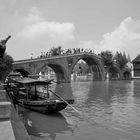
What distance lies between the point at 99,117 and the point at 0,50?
714 centimetres

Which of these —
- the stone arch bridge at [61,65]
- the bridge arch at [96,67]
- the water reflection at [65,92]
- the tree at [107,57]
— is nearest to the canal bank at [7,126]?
the water reflection at [65,92]

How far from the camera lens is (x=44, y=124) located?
9.47m

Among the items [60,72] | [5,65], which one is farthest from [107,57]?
[5,65]

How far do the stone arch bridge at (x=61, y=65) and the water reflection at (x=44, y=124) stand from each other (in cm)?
2288

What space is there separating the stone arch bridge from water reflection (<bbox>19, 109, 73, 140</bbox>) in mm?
22876

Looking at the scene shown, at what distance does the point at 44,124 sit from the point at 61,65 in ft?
102

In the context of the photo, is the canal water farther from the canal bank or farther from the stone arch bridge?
the stone arch bridge

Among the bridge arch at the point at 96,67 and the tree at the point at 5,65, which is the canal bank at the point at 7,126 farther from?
the bridge arch at the point at 96,67

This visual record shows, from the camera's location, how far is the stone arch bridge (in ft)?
112

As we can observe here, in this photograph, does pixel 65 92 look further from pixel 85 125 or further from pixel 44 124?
pixel 85 125

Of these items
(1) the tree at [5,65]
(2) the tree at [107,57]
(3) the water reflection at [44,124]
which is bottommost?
(3) the water reflection at [44,124]

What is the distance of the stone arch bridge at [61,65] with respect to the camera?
34281 millimetres

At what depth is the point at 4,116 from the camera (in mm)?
4680

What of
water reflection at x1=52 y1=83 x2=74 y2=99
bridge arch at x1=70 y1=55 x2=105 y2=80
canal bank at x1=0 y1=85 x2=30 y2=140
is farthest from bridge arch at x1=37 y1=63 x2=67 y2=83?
canal bank at x1=0 y1=85 x2=30 y2=140
